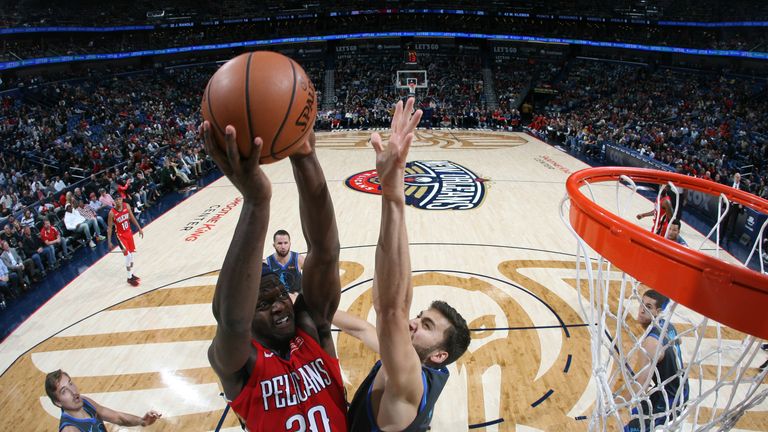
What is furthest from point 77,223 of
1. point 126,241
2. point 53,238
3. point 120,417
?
point 120,417

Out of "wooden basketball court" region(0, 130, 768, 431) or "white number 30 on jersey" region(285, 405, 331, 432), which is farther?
"wooden basketball court" region(0, 130, 768, 431)

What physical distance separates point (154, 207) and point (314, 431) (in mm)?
11171

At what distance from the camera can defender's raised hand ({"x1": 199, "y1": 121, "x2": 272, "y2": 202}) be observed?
119cm

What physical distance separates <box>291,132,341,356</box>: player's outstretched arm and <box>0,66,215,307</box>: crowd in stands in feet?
23.4

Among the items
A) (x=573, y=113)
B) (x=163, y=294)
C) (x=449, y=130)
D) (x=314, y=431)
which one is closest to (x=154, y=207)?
(x=163, y=294)

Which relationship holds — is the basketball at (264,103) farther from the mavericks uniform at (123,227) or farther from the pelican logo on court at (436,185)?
the pelican logo on court at (436,185)

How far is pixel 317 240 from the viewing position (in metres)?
1.91

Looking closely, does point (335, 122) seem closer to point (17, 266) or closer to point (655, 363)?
point (17, 266)

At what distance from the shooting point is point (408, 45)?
31766 mm

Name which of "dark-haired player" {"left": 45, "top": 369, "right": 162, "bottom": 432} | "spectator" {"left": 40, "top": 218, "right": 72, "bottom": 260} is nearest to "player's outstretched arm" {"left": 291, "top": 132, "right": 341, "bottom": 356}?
"dark-haired player" {"left": 45, "top": 369, "right": 162, "bottom": 432}

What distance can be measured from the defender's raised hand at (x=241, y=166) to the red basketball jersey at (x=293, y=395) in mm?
855

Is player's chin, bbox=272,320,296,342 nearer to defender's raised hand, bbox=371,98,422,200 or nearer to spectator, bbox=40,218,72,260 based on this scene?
defender's raised hand, bbox=371,98,422,200

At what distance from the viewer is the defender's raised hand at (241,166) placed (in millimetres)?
1193

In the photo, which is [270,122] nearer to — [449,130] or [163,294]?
[163,294]
